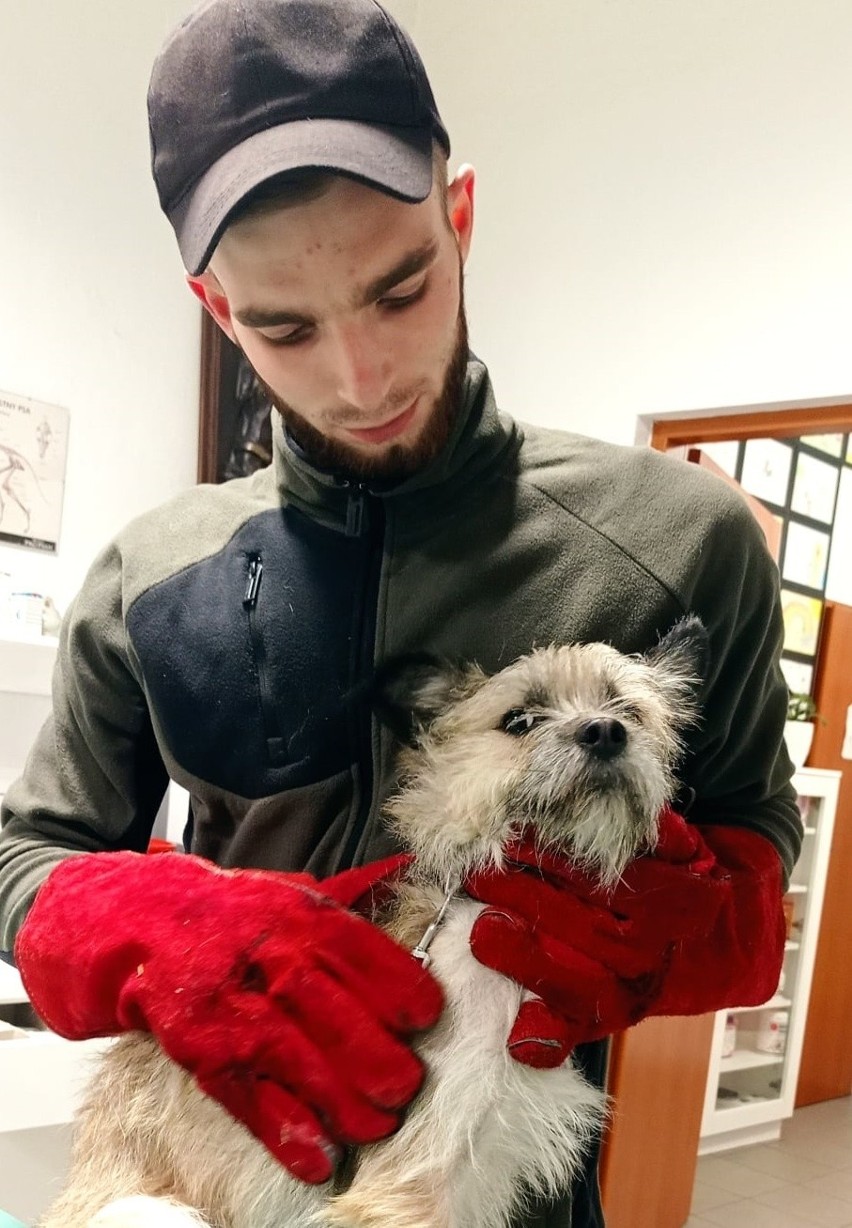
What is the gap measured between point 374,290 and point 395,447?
0.16 meters

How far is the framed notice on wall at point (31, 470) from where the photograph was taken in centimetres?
275

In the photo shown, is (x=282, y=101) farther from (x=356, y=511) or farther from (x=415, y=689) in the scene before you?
(x=415, y=689)

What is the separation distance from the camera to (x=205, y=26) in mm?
829

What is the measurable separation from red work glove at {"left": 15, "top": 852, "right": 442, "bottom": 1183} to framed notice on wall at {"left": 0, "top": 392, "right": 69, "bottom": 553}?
2120mm

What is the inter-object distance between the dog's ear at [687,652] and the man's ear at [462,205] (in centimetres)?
43

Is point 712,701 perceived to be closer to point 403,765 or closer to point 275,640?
point 403,765

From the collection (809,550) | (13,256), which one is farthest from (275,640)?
(809,550)

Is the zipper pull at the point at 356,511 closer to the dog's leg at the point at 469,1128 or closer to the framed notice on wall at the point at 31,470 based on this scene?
the dog's leg at the point at 469,1128

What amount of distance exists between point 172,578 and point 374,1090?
52 cm

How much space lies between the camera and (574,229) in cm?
A: 326

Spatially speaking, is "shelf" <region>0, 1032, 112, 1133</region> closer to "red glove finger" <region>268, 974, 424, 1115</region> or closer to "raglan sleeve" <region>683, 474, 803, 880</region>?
"red glove finger" <region>268, 974, 424, 1115</region>

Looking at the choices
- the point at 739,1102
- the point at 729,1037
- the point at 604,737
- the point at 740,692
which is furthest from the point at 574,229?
the point at 739,1102

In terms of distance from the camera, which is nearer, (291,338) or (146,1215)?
(146,1215)

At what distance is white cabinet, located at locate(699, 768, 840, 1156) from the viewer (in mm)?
4637
